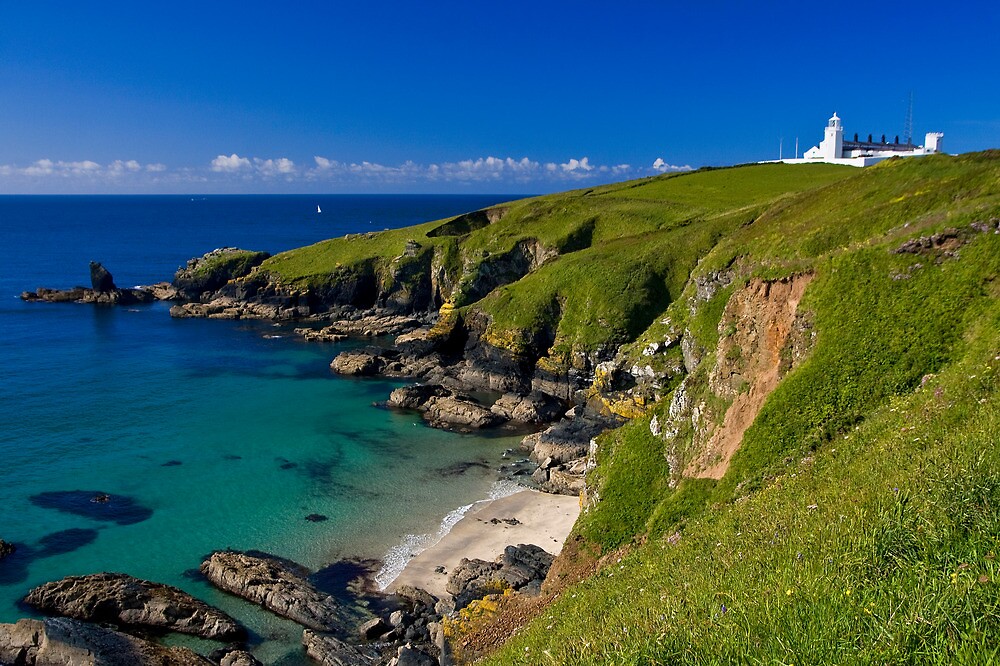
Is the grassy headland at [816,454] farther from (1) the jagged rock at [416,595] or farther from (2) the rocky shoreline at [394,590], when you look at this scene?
(1) the jagged rock at [416,595]

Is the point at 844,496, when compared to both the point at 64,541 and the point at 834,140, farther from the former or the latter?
the point at 834,140

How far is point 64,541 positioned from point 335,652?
20640 mm

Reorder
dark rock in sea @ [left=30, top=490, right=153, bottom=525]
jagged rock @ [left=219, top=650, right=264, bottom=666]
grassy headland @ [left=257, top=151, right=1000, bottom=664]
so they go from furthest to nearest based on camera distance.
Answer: dark rock in sea @ [left=30, top=490, right=153, bottom=525]
jagged rock @ [left=219, top=650, right=264, bottom=666]
grassy headland @ [left=257, top=151, right=1000, bottom=664]

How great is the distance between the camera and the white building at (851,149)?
12162 cm

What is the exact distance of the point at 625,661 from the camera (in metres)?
11.2

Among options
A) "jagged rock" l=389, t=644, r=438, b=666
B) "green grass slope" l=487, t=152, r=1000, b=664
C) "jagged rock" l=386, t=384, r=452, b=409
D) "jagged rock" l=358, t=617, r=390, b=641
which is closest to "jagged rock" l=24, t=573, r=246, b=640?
"jagged rock" l=358, t=617, r=390, b=641

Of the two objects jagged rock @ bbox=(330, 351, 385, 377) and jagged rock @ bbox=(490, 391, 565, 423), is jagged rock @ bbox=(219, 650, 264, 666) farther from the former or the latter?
jagged rock @ bbox=(330, 351, 385, 377)

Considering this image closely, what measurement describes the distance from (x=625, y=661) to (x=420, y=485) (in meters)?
36.5

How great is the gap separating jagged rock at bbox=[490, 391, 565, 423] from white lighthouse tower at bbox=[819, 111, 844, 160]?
318 feet

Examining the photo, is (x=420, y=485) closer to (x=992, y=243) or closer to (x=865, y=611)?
(x=992, y=243)

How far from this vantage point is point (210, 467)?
1949 inches

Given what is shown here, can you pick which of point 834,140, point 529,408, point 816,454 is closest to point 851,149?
point 834,140

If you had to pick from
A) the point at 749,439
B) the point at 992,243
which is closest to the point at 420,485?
the point at 749,439

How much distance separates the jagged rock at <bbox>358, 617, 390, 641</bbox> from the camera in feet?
102
